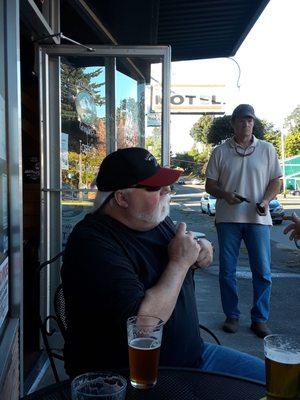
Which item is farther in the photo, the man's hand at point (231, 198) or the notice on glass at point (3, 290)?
the man's hand at point (231, 198)

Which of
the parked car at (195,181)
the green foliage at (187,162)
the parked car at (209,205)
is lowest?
the parked car at (195,181)

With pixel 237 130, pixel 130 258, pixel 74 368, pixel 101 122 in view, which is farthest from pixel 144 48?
pixel 74 368

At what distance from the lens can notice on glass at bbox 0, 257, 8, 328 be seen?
202cm

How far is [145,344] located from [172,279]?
1.40 ft

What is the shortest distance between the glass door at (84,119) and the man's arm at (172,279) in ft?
6.38

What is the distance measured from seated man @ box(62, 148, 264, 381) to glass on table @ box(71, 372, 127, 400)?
355 mm

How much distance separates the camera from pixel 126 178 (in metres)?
2.00

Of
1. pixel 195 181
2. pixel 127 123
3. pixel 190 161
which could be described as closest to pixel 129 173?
pixel 127 123

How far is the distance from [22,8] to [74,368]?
2.30 meters

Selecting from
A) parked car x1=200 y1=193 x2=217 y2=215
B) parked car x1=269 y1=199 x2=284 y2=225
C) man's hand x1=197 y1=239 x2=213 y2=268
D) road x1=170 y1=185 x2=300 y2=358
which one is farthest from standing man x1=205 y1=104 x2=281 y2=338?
parked car x1=200 y1=193 x2=217 y2=215

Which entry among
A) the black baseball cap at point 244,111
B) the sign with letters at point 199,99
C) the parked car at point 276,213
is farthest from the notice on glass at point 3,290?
the sign with letters at point 199,99

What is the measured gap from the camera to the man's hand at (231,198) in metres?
4.37

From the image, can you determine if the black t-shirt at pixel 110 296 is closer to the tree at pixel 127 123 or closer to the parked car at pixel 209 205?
the tree at pixel 127 123

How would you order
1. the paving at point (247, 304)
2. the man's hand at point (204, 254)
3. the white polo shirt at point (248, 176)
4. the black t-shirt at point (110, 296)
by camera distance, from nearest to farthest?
1. the black t-shirt at point (110, 296)
2. the man's hand at point (204, 254)
3. the paving at point (247, 304)
4. the white polo shirt at point (248, 176)
